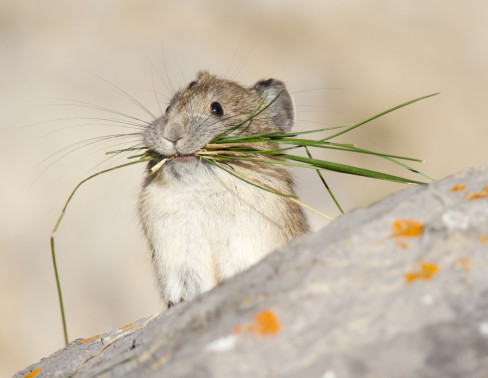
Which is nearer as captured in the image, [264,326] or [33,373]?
[264,326]

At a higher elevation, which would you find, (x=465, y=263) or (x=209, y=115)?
(x=209, y=115)

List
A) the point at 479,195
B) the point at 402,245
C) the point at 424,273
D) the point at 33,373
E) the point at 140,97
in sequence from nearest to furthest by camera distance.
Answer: the point at 424,273, the point at 402,245, the point at 479,195, the point at 33,373, the point at 140,97

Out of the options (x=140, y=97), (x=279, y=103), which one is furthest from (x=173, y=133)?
(x=140, y=97)

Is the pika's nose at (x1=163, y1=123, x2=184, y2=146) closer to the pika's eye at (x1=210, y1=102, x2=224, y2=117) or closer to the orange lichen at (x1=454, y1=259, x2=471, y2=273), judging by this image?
the pika's eye at (x1=210, y1=102, x2=224, y2=117)

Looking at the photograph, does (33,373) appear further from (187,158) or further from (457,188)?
(457,188)

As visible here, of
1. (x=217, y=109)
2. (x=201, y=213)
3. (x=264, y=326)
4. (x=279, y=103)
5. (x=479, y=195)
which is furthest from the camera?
(x=279, y=103)

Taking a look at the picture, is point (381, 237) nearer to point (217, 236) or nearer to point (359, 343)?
point (359, 343)
